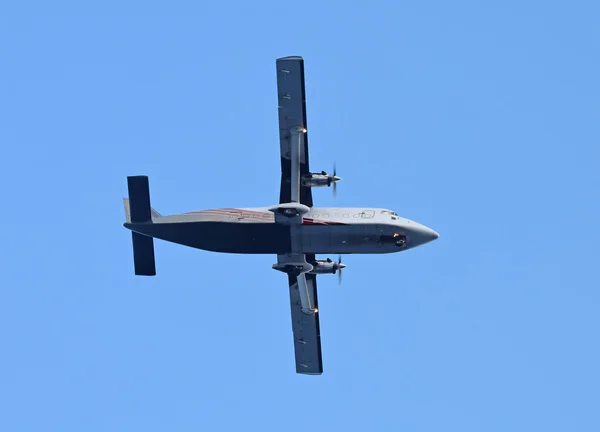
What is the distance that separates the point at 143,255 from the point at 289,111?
11.6 metres

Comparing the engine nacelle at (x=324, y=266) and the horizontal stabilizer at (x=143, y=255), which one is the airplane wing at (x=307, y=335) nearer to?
the engine nacelle at (x=324, y=266)

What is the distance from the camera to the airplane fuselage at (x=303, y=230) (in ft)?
198

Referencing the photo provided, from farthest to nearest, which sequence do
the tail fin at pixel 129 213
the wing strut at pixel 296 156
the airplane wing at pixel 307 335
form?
the airplane wing at pixel 307 335, the tail fin at pixel 129 213, the wing strut at pixel 296 156

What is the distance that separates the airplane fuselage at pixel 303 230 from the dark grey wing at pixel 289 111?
1532mm

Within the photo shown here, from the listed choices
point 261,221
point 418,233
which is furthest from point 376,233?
point 261,221

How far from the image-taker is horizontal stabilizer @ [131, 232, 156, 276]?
63094 millimetres

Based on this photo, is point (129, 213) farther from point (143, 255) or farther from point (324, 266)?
point (324, 266)

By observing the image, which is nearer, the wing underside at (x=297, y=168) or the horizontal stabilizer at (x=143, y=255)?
the wing underside at (x=297, y=168)

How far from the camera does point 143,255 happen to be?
2491 inches

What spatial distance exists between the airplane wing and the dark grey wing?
586 cm

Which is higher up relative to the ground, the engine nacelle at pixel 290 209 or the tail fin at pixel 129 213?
the tail fin at pixel 129 213

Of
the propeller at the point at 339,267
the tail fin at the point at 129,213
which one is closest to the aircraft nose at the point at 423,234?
the propeller at the point at 339,267

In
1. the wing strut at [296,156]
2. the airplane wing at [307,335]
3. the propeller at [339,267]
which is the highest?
the wing strut at [296,156]

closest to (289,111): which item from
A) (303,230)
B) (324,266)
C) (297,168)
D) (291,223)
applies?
(297,168)
